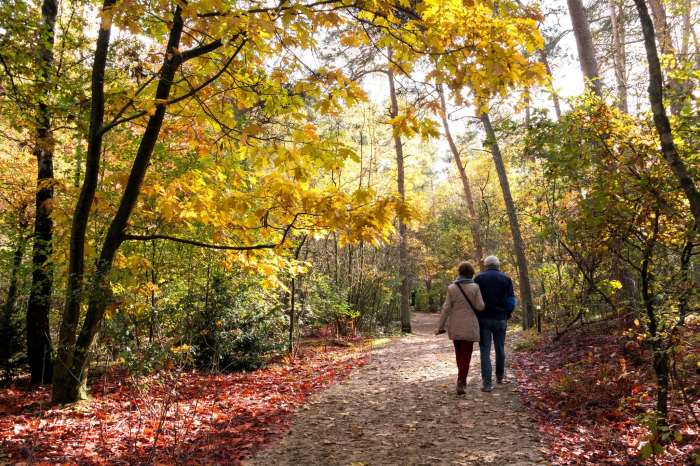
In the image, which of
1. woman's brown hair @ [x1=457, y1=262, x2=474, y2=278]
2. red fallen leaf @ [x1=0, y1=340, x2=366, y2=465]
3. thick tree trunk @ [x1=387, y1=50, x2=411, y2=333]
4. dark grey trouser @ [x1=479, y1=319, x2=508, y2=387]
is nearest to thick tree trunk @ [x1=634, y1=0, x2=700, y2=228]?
woman's brown hair @ [x1=457, y1=262, x2=474, y2=278]

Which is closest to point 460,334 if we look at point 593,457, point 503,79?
point 593,457

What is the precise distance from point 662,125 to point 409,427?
400 centimetres

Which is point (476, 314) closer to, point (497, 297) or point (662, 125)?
point (497, 297)

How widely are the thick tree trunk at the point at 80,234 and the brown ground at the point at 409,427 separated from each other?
11.1ft

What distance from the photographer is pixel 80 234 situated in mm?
6258

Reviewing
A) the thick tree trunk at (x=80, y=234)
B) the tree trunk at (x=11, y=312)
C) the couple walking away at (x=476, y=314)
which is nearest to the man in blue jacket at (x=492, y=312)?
the couple walking away at (x=476, y=314)

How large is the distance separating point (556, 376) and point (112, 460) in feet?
19.7

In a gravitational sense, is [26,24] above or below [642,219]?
above

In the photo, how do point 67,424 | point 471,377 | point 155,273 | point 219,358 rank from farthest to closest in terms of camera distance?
point 219,358
point 155,273
point 471,377
point 67,424

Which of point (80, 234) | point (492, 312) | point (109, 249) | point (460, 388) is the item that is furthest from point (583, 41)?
point (80, 234)

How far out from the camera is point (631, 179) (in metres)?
4.31

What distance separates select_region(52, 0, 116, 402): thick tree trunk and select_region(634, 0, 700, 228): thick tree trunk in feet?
20.2

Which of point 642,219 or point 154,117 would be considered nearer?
point 642,219

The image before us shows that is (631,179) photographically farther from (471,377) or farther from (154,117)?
(154,117)
